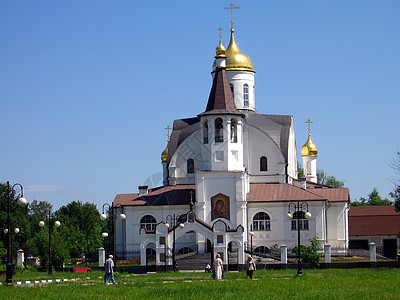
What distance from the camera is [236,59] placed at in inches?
2116

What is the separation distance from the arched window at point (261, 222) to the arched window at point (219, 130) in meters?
4.83

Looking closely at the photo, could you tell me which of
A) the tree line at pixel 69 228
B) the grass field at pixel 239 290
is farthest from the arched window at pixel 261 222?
the grass field at pixel 239 290

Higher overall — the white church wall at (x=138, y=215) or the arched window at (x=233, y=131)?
the arched window at (x=233, y=131)

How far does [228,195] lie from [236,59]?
403 inches

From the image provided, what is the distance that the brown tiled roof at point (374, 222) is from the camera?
2354 inches

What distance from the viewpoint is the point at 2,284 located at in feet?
86.3

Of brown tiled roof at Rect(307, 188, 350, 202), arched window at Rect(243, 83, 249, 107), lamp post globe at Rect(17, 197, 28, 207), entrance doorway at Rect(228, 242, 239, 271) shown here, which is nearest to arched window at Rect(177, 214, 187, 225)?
entrance doorway at Rect(228, 242, 239, 271)

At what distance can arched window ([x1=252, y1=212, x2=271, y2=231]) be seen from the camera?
1906 inches

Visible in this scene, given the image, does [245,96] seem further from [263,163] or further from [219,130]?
[219,130]

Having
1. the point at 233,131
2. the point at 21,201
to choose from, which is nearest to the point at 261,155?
the point at 233,131

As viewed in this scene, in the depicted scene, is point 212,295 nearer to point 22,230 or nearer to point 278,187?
point 278,187

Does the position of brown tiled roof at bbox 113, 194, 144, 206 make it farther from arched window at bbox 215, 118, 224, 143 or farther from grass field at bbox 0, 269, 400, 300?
grass field at bbox 0, 269, 400, 300

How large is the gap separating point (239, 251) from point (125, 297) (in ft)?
72.4

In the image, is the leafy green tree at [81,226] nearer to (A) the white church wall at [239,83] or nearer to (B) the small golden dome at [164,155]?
(B) the small golden dome at [164,155]
